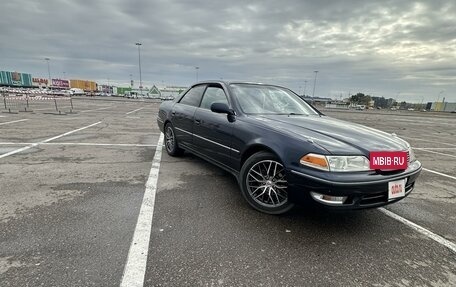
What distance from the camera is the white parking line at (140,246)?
2.06m

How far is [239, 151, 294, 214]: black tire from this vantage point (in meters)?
2.99

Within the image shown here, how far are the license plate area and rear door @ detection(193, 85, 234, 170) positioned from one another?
1858 mm

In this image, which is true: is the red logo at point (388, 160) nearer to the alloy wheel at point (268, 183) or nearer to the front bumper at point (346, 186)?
the front bumper at point (346, 186)

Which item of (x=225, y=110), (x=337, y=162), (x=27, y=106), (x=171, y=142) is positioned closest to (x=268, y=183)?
(x=337, y=162)

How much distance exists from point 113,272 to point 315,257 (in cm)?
172

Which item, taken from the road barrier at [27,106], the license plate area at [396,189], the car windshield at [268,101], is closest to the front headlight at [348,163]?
the license plate area at [396,189]

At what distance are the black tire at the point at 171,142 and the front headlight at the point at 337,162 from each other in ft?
11.2

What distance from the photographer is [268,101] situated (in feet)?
13.6

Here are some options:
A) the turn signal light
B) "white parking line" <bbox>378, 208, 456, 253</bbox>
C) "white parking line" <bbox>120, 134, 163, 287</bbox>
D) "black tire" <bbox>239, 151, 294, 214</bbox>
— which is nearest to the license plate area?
"white parking line" <bbox>378, 208, 456, 253</bbox>

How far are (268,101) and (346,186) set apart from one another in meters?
2.02

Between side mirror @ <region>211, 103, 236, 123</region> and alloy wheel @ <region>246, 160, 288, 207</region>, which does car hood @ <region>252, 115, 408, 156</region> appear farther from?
alloy wheel @ <region>246, 160, 288, 207</region>

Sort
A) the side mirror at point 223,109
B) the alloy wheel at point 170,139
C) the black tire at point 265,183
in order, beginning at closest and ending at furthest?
1. the black tire at point 265,183
2. the side mirror at point 223,109
3. the alloy wheel at point 170,139

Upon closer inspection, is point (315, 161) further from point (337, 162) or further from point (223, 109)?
point (223, 109)

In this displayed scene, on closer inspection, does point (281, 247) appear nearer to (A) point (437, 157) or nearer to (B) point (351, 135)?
(B) point (351, 135)
